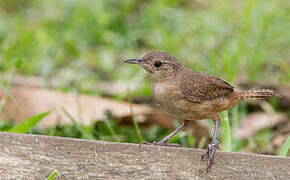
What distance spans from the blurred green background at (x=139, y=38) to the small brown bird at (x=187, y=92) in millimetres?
1835

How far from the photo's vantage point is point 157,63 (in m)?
4.20

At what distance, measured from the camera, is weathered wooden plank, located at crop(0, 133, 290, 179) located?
291 cm

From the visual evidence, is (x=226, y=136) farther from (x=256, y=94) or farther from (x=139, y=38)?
(x=139, y=38)

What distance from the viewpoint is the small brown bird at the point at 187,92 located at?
3686 millimetres

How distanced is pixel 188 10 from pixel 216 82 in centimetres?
530

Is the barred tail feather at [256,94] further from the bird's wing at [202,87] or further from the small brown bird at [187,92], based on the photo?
the bird's wing at [202,87]

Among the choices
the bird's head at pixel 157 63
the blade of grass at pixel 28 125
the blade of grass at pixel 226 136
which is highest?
the bird's head at pixel 157 63

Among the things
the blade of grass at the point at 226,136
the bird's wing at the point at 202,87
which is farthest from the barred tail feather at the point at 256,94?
the blade of grass at the point at 226,136

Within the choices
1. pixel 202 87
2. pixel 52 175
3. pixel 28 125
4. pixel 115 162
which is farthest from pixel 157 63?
pixel 52 175

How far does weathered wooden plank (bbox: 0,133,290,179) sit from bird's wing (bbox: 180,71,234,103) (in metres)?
0.83

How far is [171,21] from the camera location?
28.2 ft

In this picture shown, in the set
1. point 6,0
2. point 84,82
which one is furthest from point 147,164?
point 6,0

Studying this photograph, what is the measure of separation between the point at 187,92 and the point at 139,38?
4.72 m

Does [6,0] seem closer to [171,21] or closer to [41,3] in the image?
[41,3]
